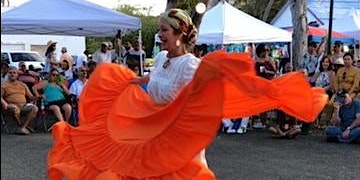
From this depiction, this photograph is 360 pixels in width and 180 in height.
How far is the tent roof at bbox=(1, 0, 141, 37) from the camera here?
13.0m

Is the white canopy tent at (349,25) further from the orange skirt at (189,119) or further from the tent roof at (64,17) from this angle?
the orange skirt at (189,119)

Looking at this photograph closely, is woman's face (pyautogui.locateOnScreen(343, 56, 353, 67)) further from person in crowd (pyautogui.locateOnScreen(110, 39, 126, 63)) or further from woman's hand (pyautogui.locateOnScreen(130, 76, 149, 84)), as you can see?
woman's hand (pyautogui.locateOnScreen(130, 76, 149, 84))

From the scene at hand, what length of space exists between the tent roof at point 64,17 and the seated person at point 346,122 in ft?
15.5

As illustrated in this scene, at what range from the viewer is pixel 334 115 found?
1077 centimetres

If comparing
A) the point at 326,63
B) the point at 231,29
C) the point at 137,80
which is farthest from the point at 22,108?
the point at 137,80

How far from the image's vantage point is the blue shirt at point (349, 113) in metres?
10.2

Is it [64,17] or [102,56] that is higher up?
[64,17]

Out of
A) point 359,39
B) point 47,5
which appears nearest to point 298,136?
point 47,5

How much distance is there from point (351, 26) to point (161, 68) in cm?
1973

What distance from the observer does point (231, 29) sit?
14.7 m

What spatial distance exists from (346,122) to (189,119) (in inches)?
272

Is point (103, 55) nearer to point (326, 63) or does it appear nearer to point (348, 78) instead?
point (326, 63)

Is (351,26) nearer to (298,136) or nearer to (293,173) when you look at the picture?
(298,136)

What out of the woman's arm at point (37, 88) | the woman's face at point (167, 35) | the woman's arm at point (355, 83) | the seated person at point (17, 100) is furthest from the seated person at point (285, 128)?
the woman's face at point (167, 35)
